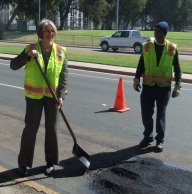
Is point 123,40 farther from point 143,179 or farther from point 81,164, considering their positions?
point 143,179

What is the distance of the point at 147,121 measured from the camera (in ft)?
22.7

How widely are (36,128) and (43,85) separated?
0.54 meters

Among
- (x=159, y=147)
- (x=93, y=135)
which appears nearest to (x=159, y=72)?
(x=159, y=147)

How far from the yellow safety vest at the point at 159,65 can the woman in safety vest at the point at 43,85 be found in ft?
5.58

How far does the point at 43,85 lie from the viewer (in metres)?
5.24

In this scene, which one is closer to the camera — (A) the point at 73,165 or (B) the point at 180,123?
(A) the point at 73,165

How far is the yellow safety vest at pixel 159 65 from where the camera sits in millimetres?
6562

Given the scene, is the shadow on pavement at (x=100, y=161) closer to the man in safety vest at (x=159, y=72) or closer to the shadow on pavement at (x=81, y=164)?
the shadow on pavement at (x=81, y=164)

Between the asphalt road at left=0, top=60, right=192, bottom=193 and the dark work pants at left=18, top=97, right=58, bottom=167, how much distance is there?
236 millimetres

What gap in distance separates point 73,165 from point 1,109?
13.9 feet

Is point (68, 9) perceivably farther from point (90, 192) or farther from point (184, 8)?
point (90, 192)

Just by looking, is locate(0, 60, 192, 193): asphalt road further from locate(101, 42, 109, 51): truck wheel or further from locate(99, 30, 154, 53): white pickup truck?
locate(101, 42, 109, 51): truck wheel

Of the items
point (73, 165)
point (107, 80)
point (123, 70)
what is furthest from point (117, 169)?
point (123, 70)

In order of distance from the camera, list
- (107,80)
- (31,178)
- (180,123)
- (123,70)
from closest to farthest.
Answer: (31,178)
(180,123)
(107,80)
(123,70)
